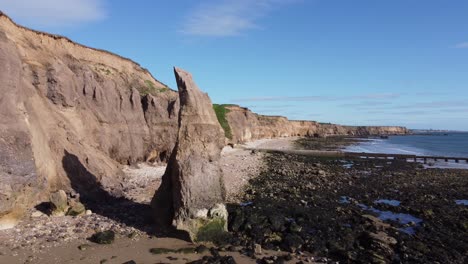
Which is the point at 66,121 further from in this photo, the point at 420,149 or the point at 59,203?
the point at 420,149

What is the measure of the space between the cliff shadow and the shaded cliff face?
0.33ft

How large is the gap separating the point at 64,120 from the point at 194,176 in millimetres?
10023

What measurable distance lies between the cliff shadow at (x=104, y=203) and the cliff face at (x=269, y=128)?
148 ft

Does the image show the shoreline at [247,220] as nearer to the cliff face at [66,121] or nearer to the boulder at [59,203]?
the boulder at [59,203]

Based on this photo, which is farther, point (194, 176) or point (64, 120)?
point (64, 120)

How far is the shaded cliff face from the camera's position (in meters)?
13.7

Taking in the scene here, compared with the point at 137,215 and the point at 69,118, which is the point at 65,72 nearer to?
the point at 69,118

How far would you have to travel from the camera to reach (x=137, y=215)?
650 inches

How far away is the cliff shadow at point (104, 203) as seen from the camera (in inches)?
607

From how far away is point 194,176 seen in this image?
47.9 ft

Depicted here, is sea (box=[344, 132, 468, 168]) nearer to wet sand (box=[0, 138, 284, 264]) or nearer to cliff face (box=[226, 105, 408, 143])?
cliff face (box=[226, 105, 408, 143])

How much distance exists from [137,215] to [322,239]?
807 cm

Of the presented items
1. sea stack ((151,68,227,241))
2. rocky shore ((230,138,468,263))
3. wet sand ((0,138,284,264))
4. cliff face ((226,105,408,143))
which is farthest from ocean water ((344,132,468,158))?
wet sand ((0,138,284,264))

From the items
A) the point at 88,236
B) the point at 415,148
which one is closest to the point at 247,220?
the point at 88,236
